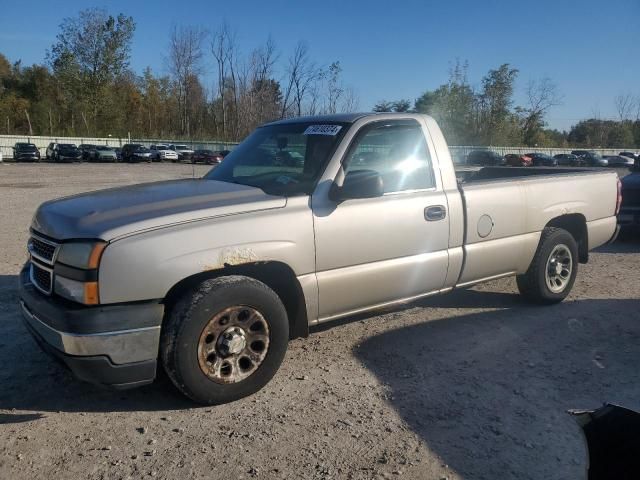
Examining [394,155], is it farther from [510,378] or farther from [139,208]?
[139,208]

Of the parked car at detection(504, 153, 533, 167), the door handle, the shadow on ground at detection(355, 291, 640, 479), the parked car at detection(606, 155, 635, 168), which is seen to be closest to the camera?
the shadow on ground at detection(355, 291, 640, 479)

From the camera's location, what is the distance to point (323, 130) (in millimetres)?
4207

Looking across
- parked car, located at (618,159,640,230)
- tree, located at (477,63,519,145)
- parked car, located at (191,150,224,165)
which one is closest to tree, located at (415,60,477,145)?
tree, located at (477,63,519,145)

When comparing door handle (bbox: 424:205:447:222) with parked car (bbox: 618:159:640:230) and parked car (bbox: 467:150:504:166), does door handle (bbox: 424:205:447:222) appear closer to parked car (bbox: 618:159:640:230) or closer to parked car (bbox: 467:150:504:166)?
parked car (bbox: 618:159:640:230)

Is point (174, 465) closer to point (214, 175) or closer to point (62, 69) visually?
point (214, 175)

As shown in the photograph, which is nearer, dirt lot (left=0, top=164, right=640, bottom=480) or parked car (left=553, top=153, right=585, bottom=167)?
dirt lot (left=0, top=164, right=640, bottom=480)

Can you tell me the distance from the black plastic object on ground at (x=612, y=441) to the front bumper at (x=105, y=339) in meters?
2.24

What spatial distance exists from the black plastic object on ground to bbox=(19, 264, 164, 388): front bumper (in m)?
2.24

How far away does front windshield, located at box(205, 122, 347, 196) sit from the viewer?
3.92 m

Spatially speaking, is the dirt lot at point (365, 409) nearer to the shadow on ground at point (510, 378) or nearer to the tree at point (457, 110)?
the shadow on ground at point (510, 378)

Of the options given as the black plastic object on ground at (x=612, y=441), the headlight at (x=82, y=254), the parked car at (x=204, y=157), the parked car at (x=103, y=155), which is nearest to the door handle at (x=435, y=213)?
the headlight at (x=82, y=254)

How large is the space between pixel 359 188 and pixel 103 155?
158ft

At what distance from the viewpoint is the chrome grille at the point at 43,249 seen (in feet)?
10.5

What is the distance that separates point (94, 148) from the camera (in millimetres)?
48750
